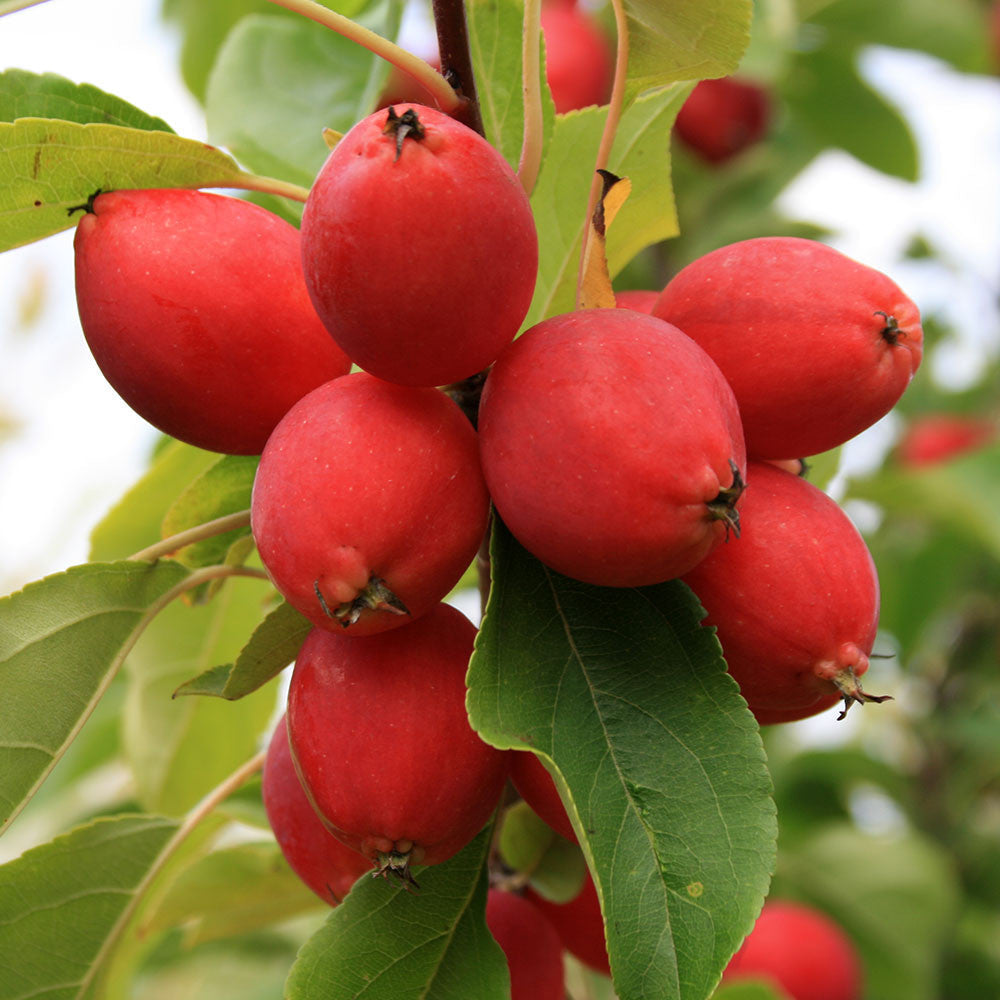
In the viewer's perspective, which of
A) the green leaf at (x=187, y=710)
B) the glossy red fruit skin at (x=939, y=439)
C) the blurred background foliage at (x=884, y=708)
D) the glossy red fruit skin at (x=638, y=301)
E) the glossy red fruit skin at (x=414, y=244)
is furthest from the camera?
the glossy red fruit skin at (x=939, y=439)

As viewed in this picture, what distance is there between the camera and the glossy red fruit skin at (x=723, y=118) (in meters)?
2.66

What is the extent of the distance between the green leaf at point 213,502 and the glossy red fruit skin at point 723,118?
1.79 meters

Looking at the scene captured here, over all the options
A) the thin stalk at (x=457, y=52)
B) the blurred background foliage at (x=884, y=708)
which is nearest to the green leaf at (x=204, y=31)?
the blurred background foliage at (x=884, y=708)

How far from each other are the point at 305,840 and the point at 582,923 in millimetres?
375

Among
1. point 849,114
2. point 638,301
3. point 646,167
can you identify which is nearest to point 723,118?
point 849,114

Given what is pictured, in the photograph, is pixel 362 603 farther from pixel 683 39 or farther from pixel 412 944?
pixel 683 39

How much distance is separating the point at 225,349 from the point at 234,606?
690 mm

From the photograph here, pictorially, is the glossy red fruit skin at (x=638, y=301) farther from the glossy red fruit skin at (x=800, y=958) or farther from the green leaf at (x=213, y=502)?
the glossy red fruit skin at (x=800, y=958)

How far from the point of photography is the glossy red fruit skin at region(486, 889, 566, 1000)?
1.18 m

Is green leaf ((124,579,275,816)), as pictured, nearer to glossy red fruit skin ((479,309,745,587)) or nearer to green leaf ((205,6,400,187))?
green leaf ((205,6,400,187))

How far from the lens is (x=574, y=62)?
2457 millimetres

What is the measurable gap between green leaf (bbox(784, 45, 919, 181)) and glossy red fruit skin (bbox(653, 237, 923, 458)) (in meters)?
1.84

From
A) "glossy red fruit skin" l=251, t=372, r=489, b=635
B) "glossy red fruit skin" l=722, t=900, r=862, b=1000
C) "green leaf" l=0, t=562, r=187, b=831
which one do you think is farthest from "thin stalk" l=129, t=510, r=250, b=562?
"glossy red fruit skin" l=722, t=900, r=862, b=1000

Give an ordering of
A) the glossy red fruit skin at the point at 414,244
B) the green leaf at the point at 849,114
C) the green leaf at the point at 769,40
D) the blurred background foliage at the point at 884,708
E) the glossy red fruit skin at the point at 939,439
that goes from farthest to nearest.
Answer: the glossy red fruit skin at the point at 939,439
the green leaf at the point at 849,114
the green leaf at the point at 769,40
the blurred background foliage at the point at 884,708
the glossy red fruit skin at the point at 414,244
